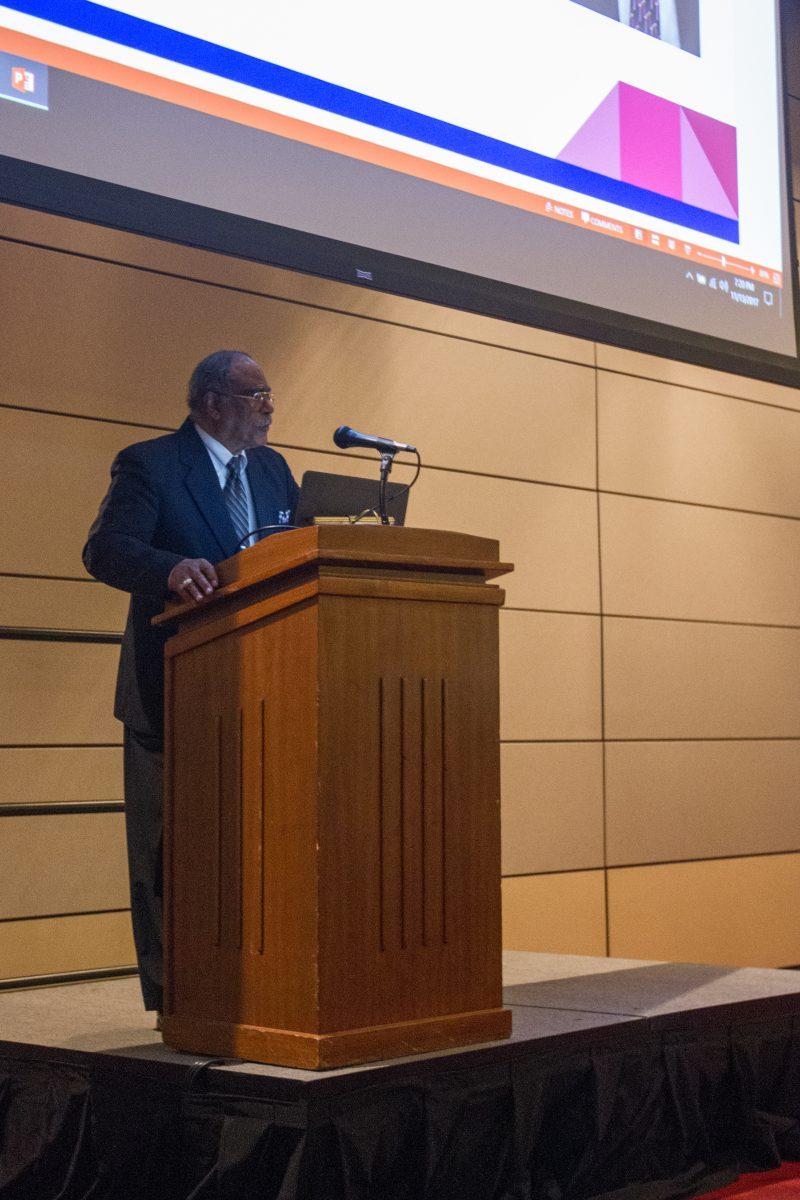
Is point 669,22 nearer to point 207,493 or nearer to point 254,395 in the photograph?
point 254,395

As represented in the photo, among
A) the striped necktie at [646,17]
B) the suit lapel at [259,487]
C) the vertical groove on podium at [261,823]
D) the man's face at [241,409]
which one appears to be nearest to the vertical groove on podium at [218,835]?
the vertical groove on podium at [261,823]

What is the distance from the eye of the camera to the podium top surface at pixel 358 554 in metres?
1.85


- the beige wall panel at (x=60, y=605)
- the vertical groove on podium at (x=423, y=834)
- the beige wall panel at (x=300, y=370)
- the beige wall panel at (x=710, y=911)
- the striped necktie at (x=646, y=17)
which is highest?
the striped necktie at (x=646, y=17)

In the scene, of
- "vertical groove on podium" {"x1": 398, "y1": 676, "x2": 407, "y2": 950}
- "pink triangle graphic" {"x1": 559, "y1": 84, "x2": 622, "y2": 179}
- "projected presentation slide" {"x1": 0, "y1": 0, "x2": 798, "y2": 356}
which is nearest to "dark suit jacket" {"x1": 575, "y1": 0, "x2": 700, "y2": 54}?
"projected presentation slide" {"x1": 0, "y1": 0, "x2": 798, "y2": 356}

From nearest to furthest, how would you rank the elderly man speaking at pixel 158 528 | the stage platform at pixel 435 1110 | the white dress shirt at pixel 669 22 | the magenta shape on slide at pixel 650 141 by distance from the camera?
the stage platform at pixel 435 1110 < the elderly man speaking at pixel 158 528 < the magenta shape on slide at pixel 650 141 < the white dress shirt at pixel 669 22

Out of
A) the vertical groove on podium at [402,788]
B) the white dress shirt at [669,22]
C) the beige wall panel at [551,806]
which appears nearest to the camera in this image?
the vertical groove on podium at [402,788]

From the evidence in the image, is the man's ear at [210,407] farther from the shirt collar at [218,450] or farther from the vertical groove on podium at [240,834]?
the vertical groove on podium at [240,834]

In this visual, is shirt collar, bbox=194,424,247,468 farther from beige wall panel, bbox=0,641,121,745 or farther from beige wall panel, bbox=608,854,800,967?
beige wall panel, bbox=608,854,800,967

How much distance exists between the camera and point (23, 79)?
254 cm

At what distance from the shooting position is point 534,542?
4340 mm

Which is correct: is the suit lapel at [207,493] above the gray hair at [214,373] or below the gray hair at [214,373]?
below

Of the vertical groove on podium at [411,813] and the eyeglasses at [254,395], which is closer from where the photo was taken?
the vertical groove on podium at [411,813]

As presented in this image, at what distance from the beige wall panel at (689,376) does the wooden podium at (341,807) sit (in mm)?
2762

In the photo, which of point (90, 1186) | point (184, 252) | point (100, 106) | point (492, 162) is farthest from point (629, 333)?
point (90, 1186)
